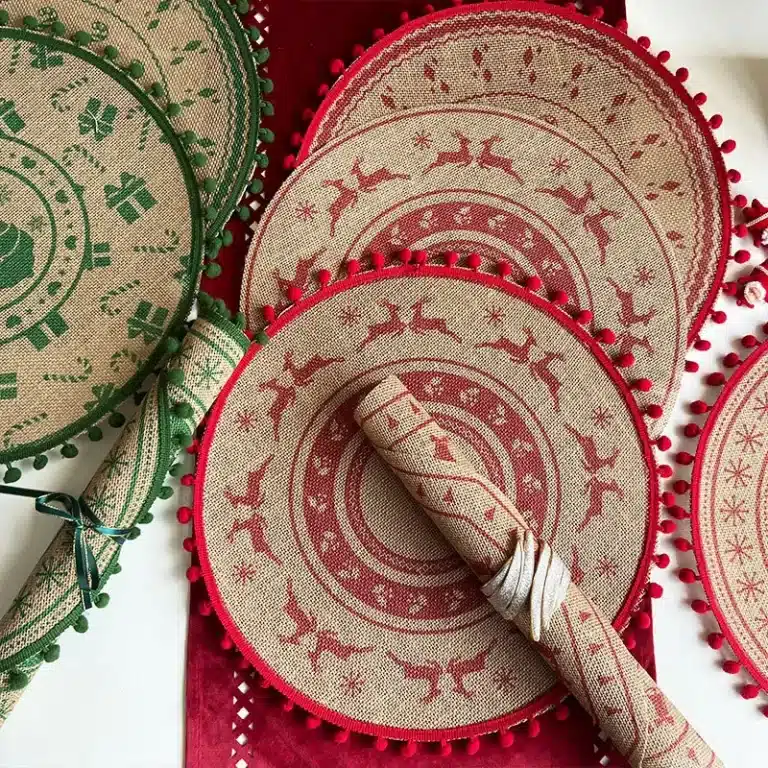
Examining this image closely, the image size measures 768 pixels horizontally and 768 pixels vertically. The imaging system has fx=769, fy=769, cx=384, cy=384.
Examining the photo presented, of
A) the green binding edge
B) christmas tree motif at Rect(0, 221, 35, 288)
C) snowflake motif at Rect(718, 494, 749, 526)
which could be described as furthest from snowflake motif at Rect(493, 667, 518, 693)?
christmas tree motif at Rect(0, 221, 35, 288)

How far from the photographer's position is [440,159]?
112cm

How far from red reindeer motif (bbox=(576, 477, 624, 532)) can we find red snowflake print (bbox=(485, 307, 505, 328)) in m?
0.26

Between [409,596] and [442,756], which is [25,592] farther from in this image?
[442,756]

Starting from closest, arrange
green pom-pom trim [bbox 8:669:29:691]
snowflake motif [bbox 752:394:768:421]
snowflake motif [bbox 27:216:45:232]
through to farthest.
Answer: green pom-pom trim [bbox 8:669:29:691], snowflake motif [bbox 27:216:45:232], snowflake motif [bbox 752:394:768:421]

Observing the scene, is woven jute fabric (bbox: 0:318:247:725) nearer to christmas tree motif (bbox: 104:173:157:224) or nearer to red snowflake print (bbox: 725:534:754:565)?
christmas tree motif (bbox: 104:173:157:224)

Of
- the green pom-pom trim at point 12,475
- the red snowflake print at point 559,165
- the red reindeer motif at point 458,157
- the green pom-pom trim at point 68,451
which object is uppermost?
the red snowflake print at point 559,165

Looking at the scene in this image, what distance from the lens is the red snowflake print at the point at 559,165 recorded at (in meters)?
1.12

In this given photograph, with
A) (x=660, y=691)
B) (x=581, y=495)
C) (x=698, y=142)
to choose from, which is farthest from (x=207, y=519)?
(x=698, y=142)

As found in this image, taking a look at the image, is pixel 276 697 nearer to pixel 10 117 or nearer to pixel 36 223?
pixel 36 223

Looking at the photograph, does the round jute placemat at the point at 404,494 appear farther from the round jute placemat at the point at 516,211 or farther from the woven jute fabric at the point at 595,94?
the woven jute fabric at the point at 595,94

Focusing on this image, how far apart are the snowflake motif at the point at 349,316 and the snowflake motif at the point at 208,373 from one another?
0.63ft

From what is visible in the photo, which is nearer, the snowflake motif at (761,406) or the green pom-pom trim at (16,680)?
the green pom-pom trim at (16,680)

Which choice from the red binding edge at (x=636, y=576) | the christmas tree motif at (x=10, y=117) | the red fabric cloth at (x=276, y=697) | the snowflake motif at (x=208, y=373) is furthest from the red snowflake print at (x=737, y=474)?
the christmas tree motif at (x=10, y=117)

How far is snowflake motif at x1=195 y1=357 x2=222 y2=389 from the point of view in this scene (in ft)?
3.21
